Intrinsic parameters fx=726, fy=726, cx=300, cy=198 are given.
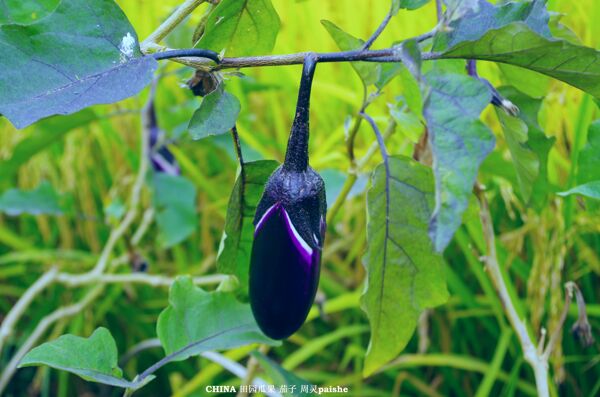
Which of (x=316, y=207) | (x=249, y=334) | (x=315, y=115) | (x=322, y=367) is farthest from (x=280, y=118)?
(x=316, y=207)

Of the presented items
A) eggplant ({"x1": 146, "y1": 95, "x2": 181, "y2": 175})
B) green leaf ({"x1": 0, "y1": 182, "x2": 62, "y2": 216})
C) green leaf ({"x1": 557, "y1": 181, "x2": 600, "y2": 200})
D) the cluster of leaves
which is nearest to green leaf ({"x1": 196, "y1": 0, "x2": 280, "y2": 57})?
the cluster of leaves

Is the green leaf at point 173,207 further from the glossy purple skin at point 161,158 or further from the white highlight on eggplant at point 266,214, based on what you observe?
the white highlight on eggplant at point 266,214

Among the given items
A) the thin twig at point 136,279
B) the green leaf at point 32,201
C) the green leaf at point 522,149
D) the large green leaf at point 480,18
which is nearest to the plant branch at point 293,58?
the large green leaf at point 480,18

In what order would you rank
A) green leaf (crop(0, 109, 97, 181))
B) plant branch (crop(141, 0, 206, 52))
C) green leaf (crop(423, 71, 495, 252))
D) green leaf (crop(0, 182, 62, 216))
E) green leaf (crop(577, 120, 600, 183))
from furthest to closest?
1. green leaf (crop(0, 182, 62, 216))
2. green leaf (crop(0, 109, 97, 181))
3. green leaf (crop(577, 120, 600, 183))
4. plant branch (crop(141, 0, 206, 52))
5. green leaf (crop(423, 71, 495, 252))

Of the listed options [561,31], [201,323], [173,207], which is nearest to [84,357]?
[201,323]

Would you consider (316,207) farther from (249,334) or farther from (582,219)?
(582,219)

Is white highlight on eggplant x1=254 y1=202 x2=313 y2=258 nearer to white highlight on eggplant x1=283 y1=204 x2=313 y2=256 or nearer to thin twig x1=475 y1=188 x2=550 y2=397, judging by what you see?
white highlight on eggplant x1=283 y1=204 x2=313 y2=256

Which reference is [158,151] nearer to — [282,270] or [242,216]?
[242,216]
